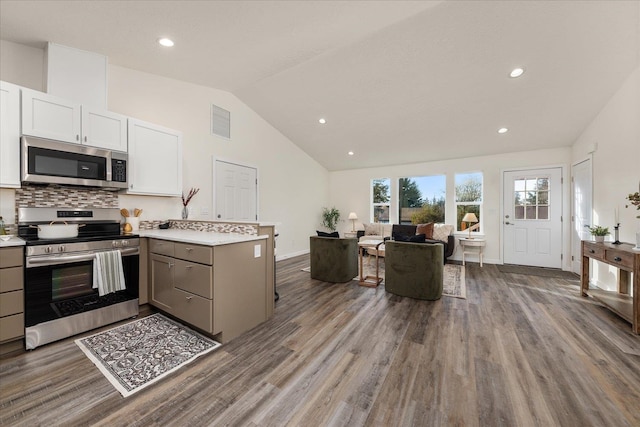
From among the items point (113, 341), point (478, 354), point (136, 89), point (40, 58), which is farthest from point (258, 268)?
point (40, 58)

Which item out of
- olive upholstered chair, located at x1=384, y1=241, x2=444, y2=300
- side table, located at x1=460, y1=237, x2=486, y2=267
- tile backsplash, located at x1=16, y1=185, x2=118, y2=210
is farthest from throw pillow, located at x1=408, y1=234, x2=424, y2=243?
tile backsplash, located at x1=16, y1=185, x2=118, y2=210

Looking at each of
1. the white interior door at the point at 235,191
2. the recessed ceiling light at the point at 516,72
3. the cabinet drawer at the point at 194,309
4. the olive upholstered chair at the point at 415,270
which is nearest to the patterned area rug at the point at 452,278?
the olive upholstered chair at the point at 415,270

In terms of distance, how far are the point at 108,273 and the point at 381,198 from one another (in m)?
6.22

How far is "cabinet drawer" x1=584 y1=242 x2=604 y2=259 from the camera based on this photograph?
2.96 metres

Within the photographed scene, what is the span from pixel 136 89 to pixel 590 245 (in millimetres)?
6320

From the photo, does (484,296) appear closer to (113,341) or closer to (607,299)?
(607,299)

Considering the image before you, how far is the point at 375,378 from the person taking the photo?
5.64 ft

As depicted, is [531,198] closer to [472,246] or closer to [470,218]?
[470,218]

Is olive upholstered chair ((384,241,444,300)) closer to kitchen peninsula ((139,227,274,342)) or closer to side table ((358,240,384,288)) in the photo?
side table ((358,240,384,288))

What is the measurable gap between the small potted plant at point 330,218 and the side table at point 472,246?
3.36 meters

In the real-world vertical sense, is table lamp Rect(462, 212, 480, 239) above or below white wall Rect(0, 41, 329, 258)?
below

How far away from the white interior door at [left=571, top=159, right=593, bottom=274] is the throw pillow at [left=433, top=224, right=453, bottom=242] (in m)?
2.09

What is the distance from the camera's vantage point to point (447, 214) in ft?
20.0

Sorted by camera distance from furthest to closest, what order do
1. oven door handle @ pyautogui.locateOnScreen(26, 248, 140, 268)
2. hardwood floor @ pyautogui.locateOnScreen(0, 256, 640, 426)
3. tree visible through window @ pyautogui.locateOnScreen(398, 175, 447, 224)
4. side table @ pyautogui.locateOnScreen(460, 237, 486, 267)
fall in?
tree visible through window @ pyautogui.locateOnScreen(398, 175, 447, 224), side table @ pyautogui.locateOnScreen(460, 237, 486, 267), oven door handle @ pyautogui.locateOnScreen(26, 248, 140, 268), hardwood floor @ pyautogui.locateOnScreen(0, 256, 640, 426)
